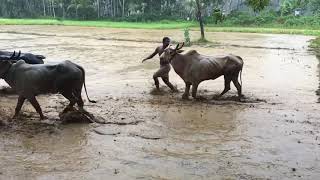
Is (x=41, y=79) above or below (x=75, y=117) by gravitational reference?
above

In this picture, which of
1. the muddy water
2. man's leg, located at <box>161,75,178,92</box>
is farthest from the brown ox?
man's leg, located at <box>161,75,178,92</box>

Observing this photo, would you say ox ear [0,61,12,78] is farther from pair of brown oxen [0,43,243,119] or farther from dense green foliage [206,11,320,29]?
dense green foliage [206,11,320,29]

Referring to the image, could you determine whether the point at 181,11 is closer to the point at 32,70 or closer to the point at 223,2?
the point at 223,2

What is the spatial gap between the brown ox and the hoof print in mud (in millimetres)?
2707

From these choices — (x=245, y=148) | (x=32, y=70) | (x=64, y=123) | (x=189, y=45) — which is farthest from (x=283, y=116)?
(x=189, y=45)

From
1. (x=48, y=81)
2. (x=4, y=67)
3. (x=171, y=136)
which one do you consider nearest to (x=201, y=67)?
(x=171, y=136)

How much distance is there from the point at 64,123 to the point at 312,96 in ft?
19.6

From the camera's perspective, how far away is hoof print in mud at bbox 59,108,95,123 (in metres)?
8.27

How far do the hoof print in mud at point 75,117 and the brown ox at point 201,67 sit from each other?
8.88 ft

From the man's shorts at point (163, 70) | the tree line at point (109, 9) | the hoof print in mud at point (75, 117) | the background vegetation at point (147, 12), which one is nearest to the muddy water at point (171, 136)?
the hoof print in mud at point (75, 117)

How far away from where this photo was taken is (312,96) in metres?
11.0

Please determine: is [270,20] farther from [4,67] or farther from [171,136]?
[171,136]

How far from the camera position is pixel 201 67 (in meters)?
10.2

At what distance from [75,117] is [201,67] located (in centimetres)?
319
